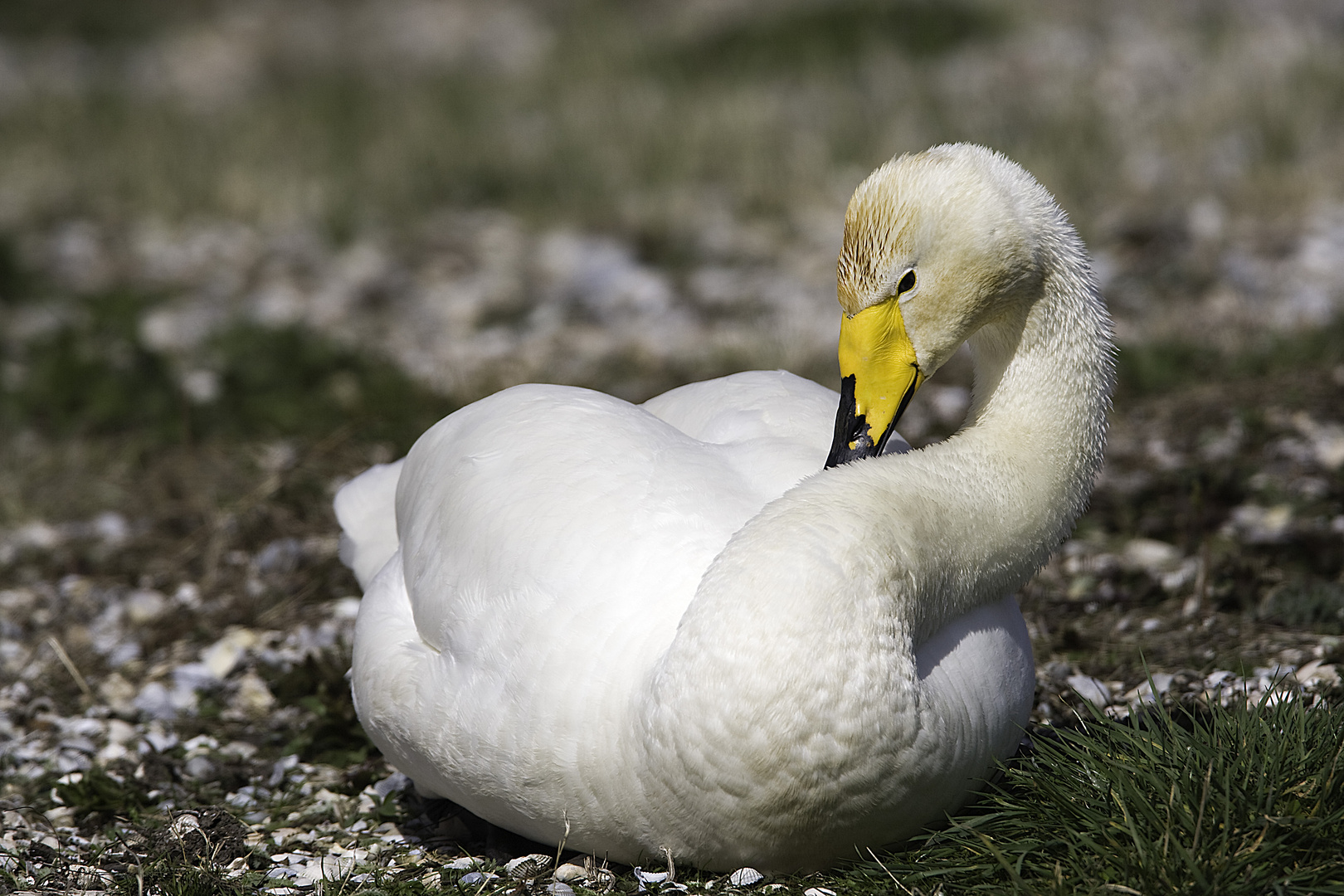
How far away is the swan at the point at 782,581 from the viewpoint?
273 centimetres

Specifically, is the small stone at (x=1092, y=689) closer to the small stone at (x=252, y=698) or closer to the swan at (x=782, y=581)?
the swan at (x=782, y=581)

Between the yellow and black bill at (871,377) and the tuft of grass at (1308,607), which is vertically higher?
the yellow and black bill at (871,377)

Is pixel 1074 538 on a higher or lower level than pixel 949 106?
lower

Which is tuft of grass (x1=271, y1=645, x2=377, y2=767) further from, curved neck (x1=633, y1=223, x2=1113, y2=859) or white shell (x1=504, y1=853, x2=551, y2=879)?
curved neck (x1=633, y1=223, x2=1113, y2=859)

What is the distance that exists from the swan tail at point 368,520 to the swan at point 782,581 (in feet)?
1.88

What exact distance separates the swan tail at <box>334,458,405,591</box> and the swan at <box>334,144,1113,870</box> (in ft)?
1.88

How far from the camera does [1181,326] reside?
7199mm

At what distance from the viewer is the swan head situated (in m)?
3.12

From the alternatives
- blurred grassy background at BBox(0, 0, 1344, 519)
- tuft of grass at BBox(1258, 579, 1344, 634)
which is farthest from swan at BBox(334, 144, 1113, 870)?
blurred grassy background at BBox(0, 0, 1344, 519)

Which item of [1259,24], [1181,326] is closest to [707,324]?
[1181,326]

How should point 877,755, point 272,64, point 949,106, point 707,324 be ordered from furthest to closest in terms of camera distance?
1. point 272,64
2. point 949,106
3. point 707,324
4. point 877,755

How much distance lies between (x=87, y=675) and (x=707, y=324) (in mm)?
4242

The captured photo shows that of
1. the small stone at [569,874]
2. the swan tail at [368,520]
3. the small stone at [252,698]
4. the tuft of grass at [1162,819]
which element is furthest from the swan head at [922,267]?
the small stone at [252,698]

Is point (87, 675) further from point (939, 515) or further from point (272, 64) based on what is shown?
point (272, 64)
